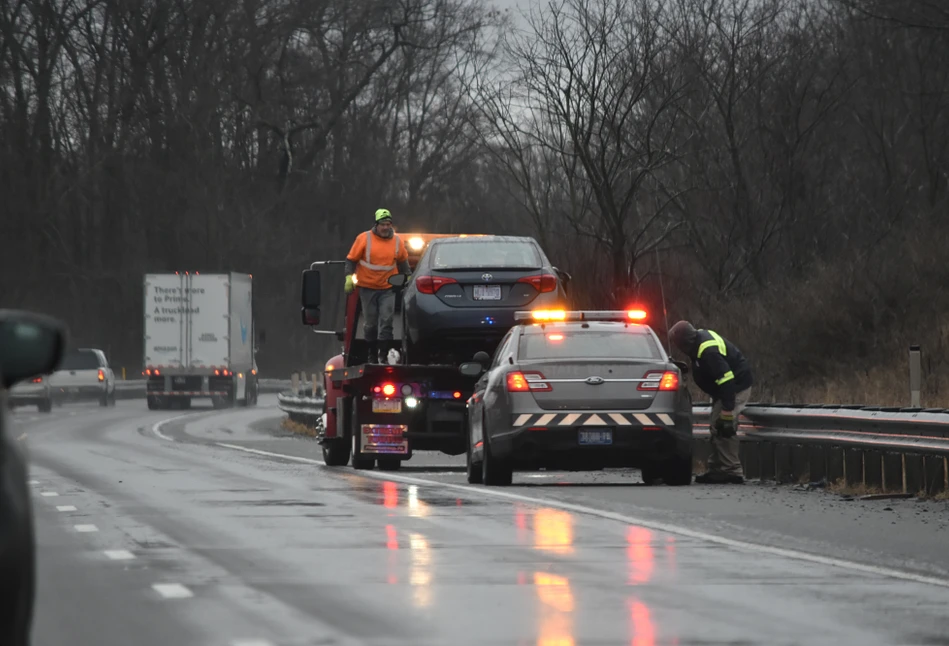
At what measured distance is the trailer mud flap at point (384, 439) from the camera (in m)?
22.9

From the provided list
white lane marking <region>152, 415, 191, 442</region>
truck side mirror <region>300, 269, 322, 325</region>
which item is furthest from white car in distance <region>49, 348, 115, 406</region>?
truck side mirror <region>300, 269, 322, 325</region>

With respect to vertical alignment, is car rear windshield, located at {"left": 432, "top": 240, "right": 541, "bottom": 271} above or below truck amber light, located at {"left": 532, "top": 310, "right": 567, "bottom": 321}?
above

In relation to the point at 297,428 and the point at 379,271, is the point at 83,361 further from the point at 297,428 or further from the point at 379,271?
the point at 379,271

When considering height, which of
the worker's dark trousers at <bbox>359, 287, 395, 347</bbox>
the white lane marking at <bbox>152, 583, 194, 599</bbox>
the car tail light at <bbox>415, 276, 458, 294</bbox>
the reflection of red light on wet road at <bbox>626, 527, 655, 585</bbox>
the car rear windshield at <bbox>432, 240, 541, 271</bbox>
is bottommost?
the white lane marking at <bbox>152, 583, 194, 599</bbox>

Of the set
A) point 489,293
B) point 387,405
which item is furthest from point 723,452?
point 387,405

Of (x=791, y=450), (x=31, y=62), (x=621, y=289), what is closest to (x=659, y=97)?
(x=621, y=289)

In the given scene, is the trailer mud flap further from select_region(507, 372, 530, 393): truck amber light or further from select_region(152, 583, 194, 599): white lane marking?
select_region(152, 583, 194, 599): white lane marking

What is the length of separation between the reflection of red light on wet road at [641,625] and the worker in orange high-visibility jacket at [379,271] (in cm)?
1310

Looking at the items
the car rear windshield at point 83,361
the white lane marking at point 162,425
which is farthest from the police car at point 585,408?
the car rear windshield at point 83,361

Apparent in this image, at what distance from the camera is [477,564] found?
11789 millimetres

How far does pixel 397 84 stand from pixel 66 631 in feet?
193

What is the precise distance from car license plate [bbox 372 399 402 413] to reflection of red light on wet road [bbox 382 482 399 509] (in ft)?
7.48

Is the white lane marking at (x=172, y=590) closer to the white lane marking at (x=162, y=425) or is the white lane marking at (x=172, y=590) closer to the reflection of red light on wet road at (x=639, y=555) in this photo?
the reflection of red light on wet road at (x=639, y=555)

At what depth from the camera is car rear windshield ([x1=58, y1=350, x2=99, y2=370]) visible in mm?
58062
